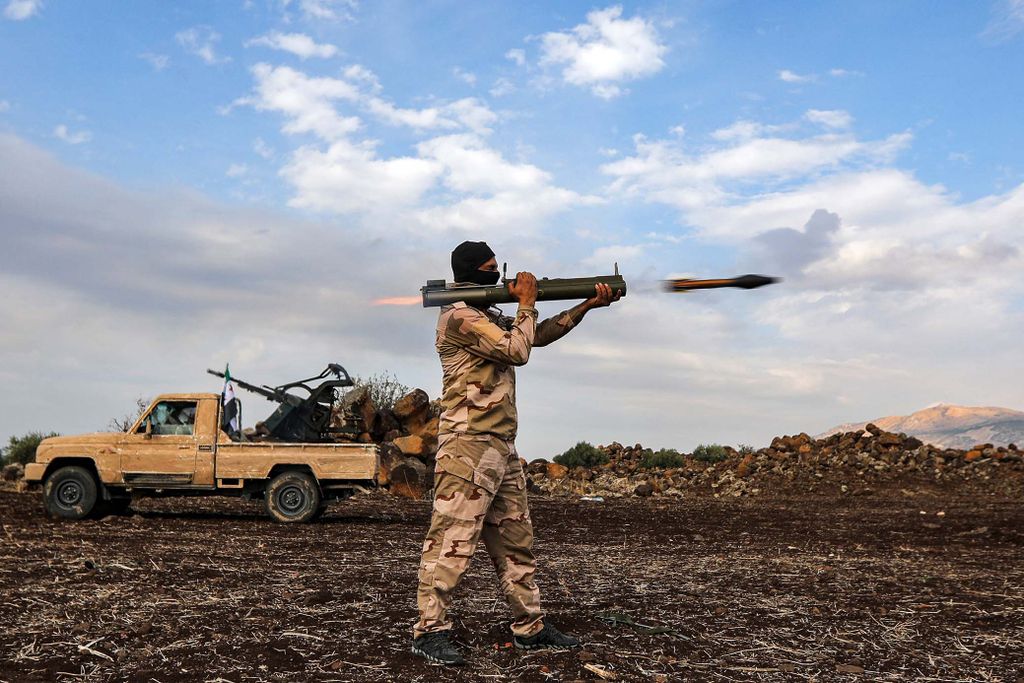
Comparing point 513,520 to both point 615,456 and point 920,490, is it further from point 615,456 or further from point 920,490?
point 615,456

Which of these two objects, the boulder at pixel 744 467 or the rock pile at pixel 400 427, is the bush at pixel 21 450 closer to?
the rock pile at pixel 400 427

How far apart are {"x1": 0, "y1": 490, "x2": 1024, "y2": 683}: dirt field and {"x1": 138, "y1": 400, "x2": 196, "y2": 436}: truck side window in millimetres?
1675

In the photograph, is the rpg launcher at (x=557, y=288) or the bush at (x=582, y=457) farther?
the bush at (x=582, y=457)

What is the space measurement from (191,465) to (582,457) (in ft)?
55.0

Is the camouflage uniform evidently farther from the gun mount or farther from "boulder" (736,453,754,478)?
→ "boulder" (736,453,754,478)

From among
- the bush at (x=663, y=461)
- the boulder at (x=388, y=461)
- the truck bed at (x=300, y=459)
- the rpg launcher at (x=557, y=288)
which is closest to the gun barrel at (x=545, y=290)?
the rpg launcher at (x=557, y=288)

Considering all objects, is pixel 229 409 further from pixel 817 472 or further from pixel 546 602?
pixel 817 472

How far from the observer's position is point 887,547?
12.4 meters

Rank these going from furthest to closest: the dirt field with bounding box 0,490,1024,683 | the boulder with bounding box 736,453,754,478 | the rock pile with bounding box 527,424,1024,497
Answer: the boulder with bounding box 736,453,754,478
the rock pile with bounding box 527,424,1024,497
the dirt field with bounding box 0,490,1024,683

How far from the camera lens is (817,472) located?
26250 millimetres

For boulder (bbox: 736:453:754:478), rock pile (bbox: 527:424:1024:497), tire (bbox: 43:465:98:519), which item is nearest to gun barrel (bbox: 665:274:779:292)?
tire (bbox: 43:465:98:519)

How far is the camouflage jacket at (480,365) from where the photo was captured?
17.1 ft

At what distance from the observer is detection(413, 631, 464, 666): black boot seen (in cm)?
514

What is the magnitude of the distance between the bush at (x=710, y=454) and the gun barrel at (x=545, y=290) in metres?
25.8
